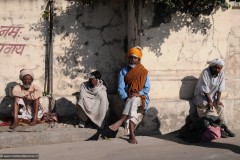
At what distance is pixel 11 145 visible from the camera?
219 inches

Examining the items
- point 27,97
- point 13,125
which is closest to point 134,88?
point 27,97

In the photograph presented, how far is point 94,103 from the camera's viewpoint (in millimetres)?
6191

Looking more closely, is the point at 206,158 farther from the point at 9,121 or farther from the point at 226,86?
the point at 9,121

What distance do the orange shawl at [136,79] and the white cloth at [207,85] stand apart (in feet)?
3.37

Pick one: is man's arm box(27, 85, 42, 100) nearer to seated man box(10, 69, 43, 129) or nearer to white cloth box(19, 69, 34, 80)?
seated man box(10, 69, 43, 129)

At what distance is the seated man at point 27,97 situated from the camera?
6164mm

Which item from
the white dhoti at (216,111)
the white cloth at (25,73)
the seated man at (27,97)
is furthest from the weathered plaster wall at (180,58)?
the white cloth at (25,73)

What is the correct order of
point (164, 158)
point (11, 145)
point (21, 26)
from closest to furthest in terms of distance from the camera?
point (164, 158)
point (11, 145)
point (21, 26)

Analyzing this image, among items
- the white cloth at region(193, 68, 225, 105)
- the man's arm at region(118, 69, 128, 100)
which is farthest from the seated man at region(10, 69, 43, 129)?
the white cloth at region(193, 68, 225, 105)

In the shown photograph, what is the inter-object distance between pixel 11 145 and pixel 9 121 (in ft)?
2.57

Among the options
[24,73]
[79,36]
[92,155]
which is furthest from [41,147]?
[79,36]

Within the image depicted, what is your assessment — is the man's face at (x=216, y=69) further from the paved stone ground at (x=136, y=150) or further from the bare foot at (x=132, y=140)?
the bare foot at (x=132, y=140)

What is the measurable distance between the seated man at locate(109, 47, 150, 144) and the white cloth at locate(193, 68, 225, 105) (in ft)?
3.10

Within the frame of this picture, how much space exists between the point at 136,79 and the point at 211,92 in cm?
138
